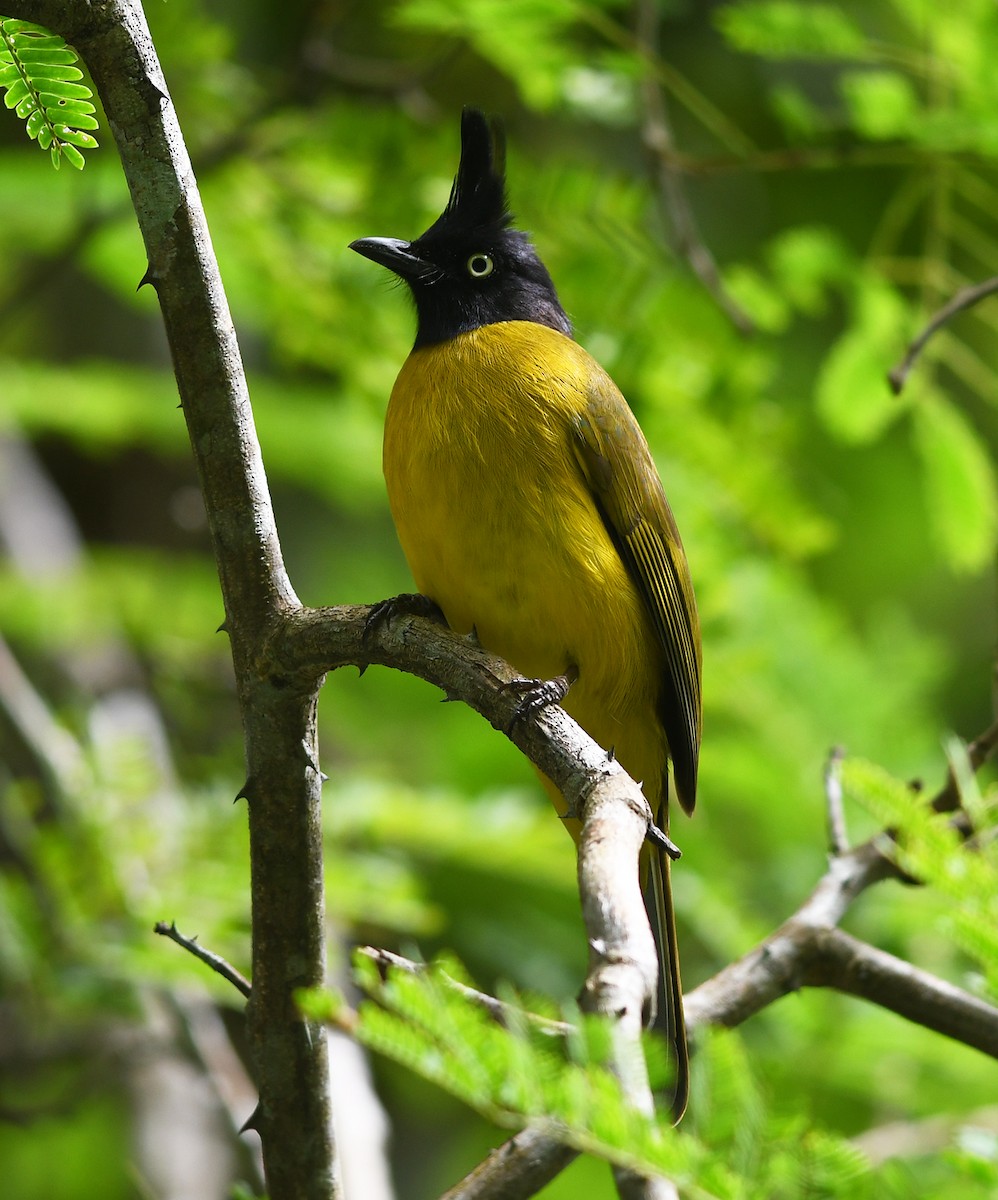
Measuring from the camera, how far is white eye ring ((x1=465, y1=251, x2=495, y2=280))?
3.99 metres

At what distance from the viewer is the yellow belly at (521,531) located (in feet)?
10.4

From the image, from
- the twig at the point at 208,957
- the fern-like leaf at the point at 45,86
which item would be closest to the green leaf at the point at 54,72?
the fern-like leaf at the point at 45,86

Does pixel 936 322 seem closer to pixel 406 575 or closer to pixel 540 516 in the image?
pixel 540 516

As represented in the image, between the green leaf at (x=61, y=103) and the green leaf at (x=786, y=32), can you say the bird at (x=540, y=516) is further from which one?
the green leaf at (x=61, y=103)

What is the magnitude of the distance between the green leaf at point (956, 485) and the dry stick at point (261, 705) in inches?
102

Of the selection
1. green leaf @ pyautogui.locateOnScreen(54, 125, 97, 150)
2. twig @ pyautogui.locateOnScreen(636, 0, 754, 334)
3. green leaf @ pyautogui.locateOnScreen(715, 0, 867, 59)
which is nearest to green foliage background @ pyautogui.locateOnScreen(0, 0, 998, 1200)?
green leaf @ pyautogui.locateOnScreen(715, 0, 867, 59)

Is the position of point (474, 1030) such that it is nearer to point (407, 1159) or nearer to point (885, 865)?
point (885, 865)

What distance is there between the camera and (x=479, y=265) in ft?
13.1

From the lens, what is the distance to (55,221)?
211 inches

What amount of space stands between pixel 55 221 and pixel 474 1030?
4785mm

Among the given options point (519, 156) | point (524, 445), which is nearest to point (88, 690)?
point (519, 156)

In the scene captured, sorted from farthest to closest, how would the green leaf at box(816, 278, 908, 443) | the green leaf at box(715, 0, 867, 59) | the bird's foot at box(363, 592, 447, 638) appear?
the green leaf at box(816, 278, 908, 443)
the green leaf at box(715, 0, 867, 59)
the bird's foot at box(363, 592, 447, 638)

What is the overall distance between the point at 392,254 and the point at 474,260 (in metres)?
0.32

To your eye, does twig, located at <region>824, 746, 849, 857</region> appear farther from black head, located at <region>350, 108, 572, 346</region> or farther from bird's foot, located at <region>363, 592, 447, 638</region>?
black head, located at <region>350, 108, 572, 346</region>
